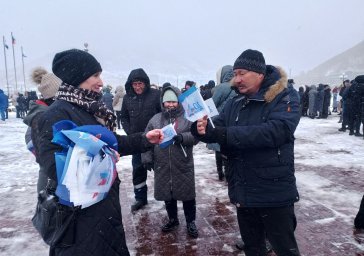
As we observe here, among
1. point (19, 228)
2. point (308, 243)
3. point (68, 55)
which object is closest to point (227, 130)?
point (68, 55)

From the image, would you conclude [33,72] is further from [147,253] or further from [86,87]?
[147,253]

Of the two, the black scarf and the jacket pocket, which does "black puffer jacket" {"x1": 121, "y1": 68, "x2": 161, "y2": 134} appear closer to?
the black scarf

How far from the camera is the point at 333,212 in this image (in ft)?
14.8

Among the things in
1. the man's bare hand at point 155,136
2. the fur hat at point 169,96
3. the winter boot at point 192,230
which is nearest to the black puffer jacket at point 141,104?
the fur hat at point 169,96

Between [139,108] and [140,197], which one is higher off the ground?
[139,108]

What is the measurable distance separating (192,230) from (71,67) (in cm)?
255

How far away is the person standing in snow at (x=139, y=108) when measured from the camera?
15.0ft

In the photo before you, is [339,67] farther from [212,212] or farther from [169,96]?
[169,96]

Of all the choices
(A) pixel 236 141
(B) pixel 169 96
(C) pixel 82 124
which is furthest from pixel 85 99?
(B) pixel 169 96

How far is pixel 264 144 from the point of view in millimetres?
2299

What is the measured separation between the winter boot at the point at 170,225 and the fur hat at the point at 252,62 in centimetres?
235

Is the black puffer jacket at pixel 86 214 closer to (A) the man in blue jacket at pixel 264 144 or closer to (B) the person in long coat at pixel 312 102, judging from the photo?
(A) the man in blue jacket at pixel 264 144

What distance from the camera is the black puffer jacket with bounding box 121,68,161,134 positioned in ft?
15.1

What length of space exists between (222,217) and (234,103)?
7.19 ft
